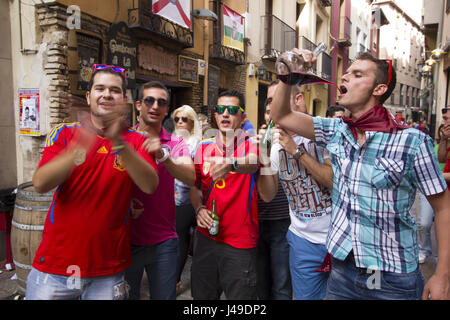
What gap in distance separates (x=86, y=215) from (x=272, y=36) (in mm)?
11584

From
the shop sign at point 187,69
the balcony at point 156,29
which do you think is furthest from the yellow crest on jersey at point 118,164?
the shop sign at point 187,69

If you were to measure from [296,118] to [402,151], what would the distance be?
66cm

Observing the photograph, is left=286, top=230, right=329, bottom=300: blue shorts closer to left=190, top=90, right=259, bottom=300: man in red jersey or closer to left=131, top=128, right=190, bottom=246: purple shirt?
left=190, top=90, right=259, bottom=300: man in red jersey

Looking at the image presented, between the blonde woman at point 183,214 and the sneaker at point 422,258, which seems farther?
the sneaker at point 422,258

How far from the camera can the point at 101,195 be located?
1.82 metres

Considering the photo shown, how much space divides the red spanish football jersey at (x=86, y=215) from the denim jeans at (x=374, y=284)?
1.32 m

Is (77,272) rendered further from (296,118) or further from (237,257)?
(296,118)

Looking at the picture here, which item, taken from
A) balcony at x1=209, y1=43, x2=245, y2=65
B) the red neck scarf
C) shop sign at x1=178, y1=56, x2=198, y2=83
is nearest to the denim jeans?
the red neck scarf

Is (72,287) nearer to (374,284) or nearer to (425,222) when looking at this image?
(374,284)

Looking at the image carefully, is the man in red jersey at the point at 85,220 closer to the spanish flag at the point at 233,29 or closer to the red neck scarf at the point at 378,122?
the red neck scarf at the point at 378,122

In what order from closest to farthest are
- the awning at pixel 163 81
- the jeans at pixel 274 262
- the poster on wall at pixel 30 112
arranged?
the jeans at pixel 274 262, the poster on wall at pixel 30 112, the awning at pixel 163 81

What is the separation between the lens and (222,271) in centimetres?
247

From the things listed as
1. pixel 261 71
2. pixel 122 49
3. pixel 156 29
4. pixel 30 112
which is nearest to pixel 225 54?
pixel 261 71

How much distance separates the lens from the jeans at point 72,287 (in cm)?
176
